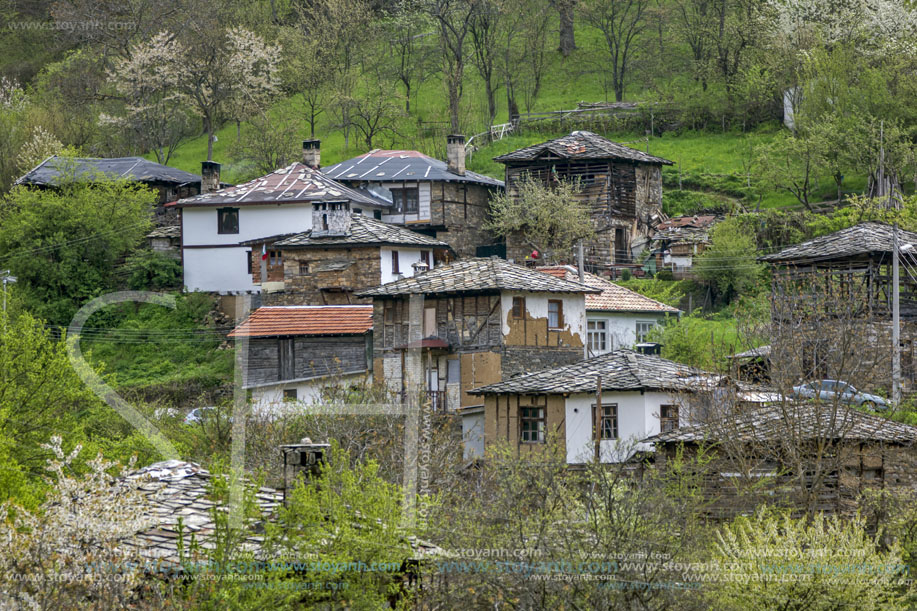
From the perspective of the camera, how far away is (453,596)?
56.7 ft

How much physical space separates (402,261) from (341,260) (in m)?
2.13

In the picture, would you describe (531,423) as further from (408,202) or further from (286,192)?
(408,202)

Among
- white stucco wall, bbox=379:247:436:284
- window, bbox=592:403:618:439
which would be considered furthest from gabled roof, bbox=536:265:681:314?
window, bbox=592:403:618:439

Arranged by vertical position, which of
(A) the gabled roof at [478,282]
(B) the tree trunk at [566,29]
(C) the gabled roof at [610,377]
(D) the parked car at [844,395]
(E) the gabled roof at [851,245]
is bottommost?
(D) the parked car at [844,395]

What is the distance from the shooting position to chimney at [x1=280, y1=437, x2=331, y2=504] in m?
17.4

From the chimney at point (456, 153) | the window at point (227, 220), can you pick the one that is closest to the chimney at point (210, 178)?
the window at point (227, 220)

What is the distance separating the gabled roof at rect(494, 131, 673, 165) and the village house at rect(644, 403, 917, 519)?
27863 mm

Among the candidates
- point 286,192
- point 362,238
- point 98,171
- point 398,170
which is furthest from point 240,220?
point 98,171

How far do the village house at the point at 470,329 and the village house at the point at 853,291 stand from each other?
20.3 ft

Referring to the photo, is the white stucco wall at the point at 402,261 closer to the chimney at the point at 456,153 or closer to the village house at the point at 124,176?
the chimney at the point at 456,153

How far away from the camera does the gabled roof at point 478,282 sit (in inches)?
1395

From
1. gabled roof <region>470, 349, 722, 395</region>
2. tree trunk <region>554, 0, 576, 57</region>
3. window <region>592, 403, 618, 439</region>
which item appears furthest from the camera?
tree trunk <region>554, 0, 576, 57</region>

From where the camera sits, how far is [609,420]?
3078 centimetres

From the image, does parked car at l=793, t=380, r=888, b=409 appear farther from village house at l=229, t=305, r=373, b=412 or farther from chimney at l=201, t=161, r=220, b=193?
chimney at l=201, t=161, r=220, b=193
